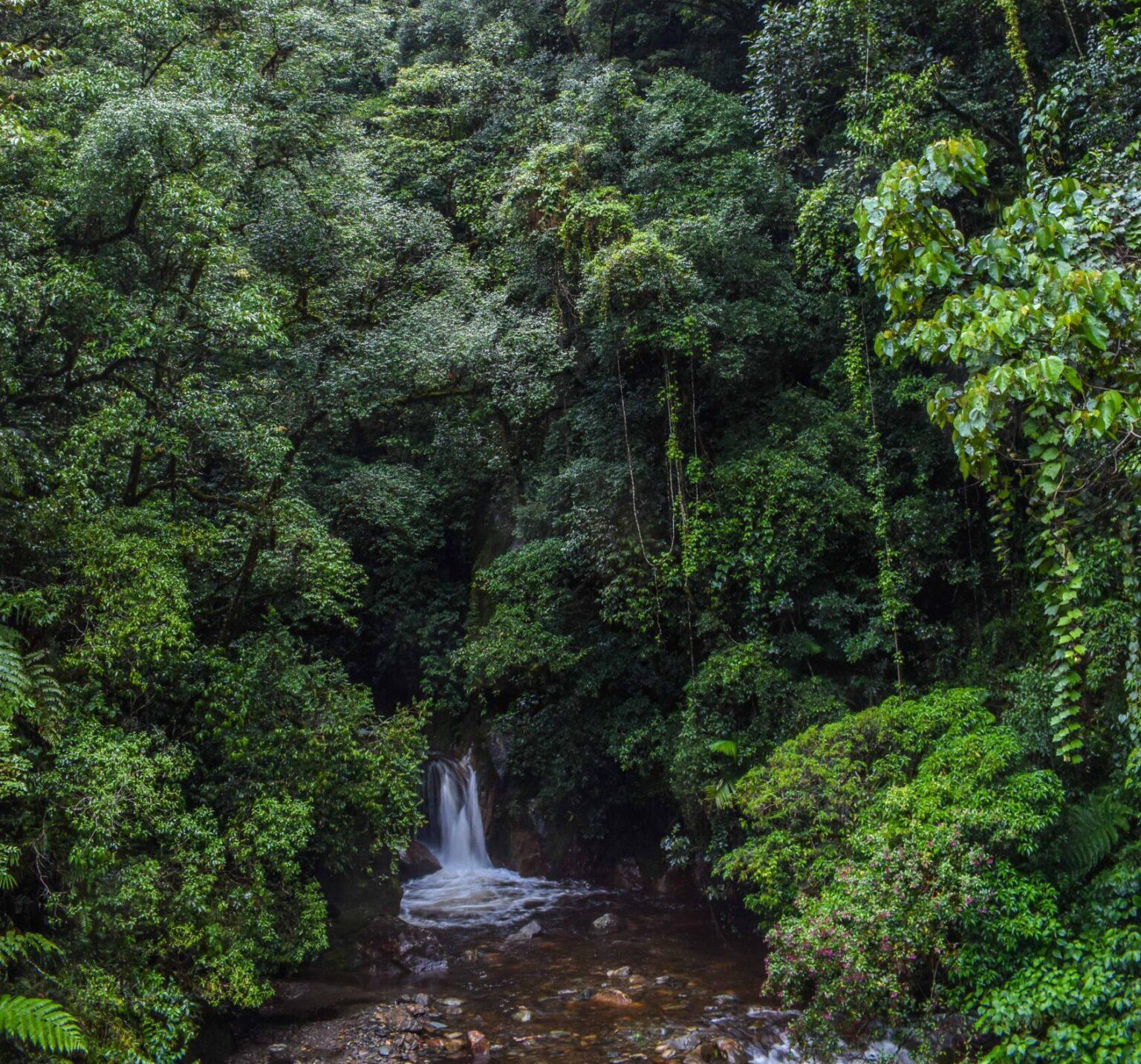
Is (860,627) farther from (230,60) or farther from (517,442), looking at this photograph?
(230,60)

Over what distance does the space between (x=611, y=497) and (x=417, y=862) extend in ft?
21.7

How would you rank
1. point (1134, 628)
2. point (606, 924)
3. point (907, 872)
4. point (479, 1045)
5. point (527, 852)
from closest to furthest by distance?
point (1134, 628), point (907, 872), point (479, 1045), point (606, 924), point (527, 852)

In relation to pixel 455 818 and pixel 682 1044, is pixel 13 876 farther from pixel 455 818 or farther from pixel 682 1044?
pixel 455 818

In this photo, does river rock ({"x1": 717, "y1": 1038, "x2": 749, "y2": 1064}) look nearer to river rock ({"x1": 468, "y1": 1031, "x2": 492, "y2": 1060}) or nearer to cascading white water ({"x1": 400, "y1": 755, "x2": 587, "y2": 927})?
river rock ({"x1": 468, "y1": 1031, "x2": 492, "y2": 1060})

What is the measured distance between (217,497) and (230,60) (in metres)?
6.12

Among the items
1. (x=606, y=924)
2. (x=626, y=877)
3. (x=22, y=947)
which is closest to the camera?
(x=22, y=947)

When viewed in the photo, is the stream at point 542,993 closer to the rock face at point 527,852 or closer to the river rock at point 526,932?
the river rock at point 526,932

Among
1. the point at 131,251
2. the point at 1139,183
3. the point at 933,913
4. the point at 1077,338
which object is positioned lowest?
the point at 933,913

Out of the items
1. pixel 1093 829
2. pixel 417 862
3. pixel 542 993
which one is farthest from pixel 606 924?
pixel 1093 829

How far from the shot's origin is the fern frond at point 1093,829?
25.0ft

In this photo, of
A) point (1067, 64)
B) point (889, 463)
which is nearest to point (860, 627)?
point (889, 463)

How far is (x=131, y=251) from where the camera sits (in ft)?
33.8

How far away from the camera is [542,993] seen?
10.1m

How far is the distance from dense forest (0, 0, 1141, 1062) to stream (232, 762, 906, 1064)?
88 centimetres
